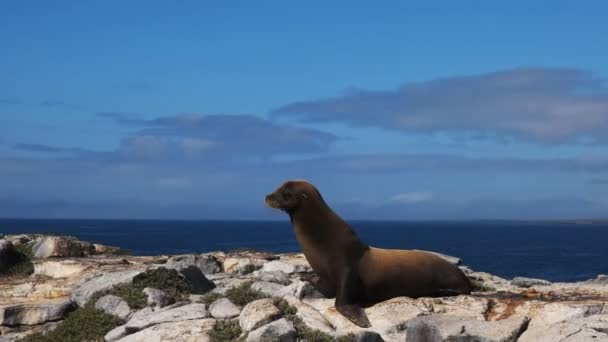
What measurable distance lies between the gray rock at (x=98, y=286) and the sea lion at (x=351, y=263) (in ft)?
15.5

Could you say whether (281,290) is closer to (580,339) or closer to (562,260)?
(580,339)

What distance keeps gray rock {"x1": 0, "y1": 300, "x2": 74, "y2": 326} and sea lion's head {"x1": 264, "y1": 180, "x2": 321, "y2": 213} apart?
20.4 feet

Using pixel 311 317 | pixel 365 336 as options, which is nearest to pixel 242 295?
pixel 311 317

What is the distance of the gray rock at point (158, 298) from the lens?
1884cm

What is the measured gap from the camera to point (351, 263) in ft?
56.9

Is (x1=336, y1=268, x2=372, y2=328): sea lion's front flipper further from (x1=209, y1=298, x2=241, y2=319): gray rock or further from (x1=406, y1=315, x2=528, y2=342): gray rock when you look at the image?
(x1=209, y1=298, x2=241, y2=319): gray rock

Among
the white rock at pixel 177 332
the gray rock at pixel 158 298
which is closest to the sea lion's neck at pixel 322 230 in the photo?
the white rock at pixel 177 332

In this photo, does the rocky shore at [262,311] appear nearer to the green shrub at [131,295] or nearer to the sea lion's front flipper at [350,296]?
the green shrub at [131,295]

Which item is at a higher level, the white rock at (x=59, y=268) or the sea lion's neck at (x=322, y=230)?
the sea lion's neck at (x=322, y=230)

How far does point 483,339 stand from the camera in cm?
1426

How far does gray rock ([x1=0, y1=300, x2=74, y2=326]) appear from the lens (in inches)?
798

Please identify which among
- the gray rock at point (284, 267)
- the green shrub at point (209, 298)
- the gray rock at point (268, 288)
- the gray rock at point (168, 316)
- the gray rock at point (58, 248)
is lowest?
the gray rock at point (168, 316)

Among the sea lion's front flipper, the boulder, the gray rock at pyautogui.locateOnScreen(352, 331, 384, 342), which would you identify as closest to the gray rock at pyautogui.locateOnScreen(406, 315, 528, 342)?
the gray rock at pyautogui.locateOnScreen(352, 331, 384, 342)

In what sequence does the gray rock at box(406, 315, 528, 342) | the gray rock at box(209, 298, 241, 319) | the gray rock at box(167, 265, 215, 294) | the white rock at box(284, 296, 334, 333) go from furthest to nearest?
the gray rock at box(167, 265, 215, 294) < the gray rock at box(209, 298, 241, 319) < the white rock at box(284, 296, 334, 333) < the gray rock at box(406, 315, 528, 342)
